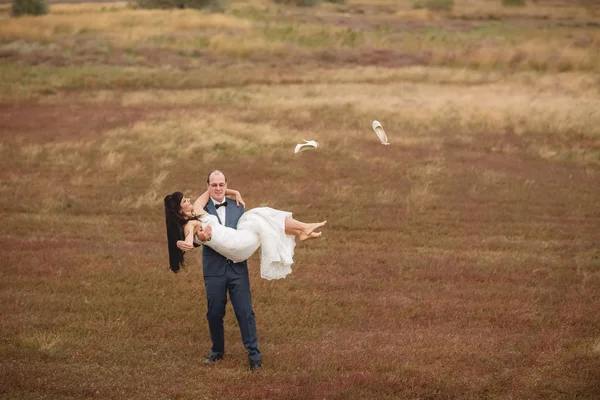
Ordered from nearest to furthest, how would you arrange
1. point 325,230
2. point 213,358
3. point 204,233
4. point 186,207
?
point 204,233, point 186,207, point 213,358, point 325,230

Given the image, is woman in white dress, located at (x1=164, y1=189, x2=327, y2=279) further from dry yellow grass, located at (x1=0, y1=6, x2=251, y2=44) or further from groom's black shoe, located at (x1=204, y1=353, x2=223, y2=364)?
dry yellow grass, located at (x1=0, y1=6, x2=251, y2=44)

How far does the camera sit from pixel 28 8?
78625 mm

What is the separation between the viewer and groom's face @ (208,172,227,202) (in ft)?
31.3

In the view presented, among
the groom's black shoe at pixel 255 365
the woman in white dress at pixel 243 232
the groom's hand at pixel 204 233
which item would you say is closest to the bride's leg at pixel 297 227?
the woman in white dress at pixel 243 232

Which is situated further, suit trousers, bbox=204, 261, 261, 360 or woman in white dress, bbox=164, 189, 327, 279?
suit trousers, bbox=204, 261, 261, 360

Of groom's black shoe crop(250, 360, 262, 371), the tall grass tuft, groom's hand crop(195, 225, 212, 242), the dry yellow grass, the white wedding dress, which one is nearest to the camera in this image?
groom's hand crop(195, 225, 212, 242)

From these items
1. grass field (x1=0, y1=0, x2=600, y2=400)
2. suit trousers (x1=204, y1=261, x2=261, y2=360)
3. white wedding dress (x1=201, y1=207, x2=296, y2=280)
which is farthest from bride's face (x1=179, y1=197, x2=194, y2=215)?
grass field (x1=0, y1=0, x2=600, y2=400)

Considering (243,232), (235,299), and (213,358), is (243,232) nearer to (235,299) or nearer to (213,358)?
(235,299)

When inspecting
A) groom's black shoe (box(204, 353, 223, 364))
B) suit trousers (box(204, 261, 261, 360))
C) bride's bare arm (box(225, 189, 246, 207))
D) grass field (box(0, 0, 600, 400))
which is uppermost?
bride's bare arm (box(225, 189, 246, 207))

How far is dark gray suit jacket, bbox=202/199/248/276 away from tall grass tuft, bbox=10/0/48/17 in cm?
7423

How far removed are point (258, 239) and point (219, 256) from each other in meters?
0.47

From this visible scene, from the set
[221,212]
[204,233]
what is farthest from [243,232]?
[204,233]

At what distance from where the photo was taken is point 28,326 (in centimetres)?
1128

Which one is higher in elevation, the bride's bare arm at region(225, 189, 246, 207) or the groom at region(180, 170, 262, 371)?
the bride's bare arm at region(225, 189, 246, 207)
